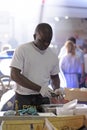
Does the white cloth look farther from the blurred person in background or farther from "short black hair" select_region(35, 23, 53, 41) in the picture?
"short black hair" select_region(35, 23, 53, 41)

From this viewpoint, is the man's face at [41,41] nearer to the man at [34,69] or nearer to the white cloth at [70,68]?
the man at [34,69]

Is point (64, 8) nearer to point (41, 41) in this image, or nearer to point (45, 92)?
point (41, 41)

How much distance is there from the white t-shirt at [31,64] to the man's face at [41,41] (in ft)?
0.16

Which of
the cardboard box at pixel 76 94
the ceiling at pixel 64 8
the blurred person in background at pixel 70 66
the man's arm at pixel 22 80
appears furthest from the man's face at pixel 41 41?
the ceiling at pixel 64 8

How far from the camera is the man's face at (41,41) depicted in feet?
6.39

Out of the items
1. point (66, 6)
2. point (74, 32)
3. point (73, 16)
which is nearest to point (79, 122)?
point (66, 6)

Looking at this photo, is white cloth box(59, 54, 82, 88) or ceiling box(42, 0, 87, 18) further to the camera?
ceiling box(42, 0, 87, 18)

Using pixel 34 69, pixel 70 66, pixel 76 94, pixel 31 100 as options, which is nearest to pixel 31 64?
pixel 34 69

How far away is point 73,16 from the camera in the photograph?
5.42 meters

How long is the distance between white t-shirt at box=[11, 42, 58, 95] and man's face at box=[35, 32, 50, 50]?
5cm

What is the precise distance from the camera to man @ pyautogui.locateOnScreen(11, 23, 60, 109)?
6.35ft

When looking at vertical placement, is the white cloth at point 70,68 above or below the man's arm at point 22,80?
below

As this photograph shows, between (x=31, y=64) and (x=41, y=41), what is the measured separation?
0.17m

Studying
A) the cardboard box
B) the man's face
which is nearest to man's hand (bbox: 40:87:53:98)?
the cardboard box
